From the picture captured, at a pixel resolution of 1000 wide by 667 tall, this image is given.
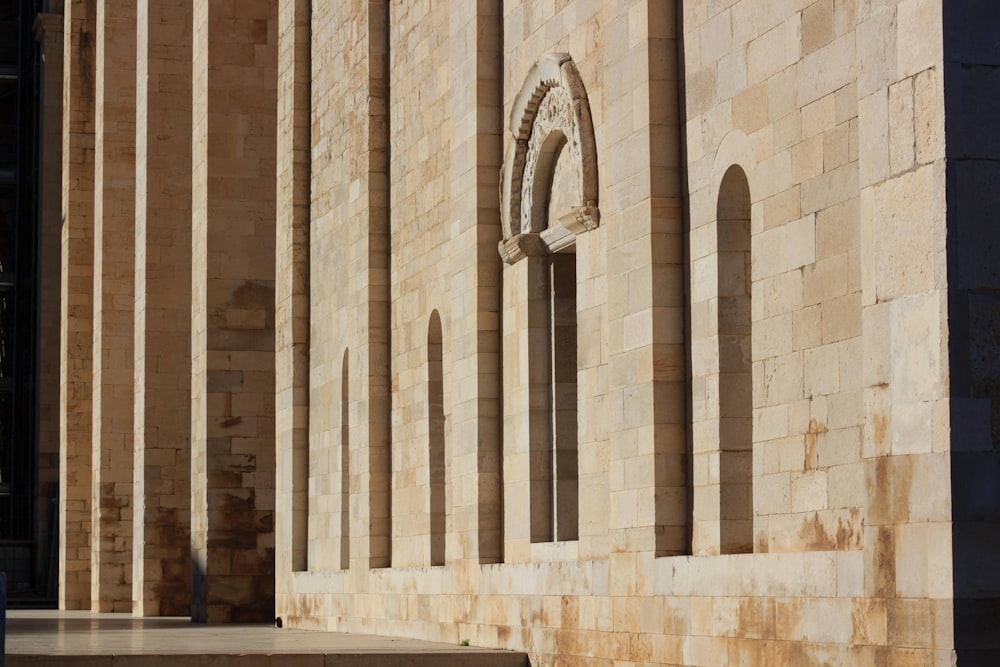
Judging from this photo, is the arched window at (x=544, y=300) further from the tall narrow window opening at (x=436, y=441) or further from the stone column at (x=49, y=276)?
the stone column at (x=49, y=276)

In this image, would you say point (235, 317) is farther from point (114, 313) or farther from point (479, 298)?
point (479, 298)

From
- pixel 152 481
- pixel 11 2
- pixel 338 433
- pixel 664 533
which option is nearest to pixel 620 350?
pixel 664 533

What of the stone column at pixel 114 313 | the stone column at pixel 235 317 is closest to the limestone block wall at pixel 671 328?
the stone column at pixel 235 317

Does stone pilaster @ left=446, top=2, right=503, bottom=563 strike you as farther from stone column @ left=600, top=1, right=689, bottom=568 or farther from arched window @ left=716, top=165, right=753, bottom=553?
arched window @ left=716, top=165, right=753, bottom=553

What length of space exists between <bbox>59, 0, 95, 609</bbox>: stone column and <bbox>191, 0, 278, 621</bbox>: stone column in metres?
10.9

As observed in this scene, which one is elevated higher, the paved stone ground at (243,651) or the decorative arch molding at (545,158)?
the decorative arch molding at (545,158)

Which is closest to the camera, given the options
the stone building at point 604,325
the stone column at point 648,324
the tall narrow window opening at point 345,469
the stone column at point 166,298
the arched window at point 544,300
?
the stone building at point 604,325

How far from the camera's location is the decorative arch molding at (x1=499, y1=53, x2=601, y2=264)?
571 inches

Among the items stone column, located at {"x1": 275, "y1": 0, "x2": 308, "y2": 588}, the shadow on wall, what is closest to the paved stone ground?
stone column, located at {"x1": 275, "y1": 0, "x2": 308, "y2": 588}

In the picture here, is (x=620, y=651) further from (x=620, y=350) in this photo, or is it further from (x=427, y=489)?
(x=427, y=489)

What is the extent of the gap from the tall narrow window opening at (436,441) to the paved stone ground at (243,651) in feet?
3.30

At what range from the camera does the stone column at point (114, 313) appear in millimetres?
32719

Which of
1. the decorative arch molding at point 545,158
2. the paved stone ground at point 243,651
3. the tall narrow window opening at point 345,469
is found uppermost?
the decorative arch molding at point 545,158

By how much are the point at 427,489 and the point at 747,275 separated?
648 cm
